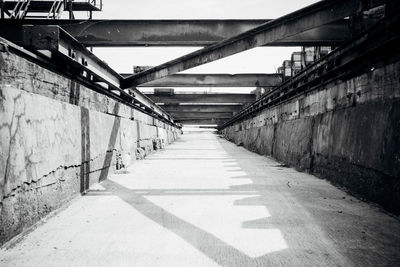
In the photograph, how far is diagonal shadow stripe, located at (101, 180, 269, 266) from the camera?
2.14 meters

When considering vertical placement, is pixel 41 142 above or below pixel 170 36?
below

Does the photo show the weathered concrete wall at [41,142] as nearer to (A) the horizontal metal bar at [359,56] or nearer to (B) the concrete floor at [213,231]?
(B) the concrete floor at [213,231]

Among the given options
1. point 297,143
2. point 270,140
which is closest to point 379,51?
point 297,143

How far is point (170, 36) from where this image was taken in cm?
702

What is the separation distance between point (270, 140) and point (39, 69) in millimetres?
8205

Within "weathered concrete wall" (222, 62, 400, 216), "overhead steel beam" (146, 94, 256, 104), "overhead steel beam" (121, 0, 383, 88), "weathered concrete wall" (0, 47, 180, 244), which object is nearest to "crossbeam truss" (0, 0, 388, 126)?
"overhead steel beam" (121, 0, 383, 88)

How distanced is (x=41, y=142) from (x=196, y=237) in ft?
5.76

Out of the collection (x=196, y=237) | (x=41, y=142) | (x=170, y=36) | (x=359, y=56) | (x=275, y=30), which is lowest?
(x=196, y=237)

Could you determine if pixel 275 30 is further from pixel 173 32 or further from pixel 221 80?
pixel 221 80

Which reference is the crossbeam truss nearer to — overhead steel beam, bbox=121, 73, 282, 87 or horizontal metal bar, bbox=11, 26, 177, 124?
horizontal metal bar, bbox=11, 26, 177, 124

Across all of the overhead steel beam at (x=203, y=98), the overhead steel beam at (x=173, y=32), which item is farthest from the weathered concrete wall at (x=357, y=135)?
the overhead steel beam at (x=203, y=98)

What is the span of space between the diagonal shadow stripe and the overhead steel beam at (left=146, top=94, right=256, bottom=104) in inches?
498

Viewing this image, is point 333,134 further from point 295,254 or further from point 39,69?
point 39,69

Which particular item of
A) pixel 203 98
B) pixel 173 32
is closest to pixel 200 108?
pixel 203 98
